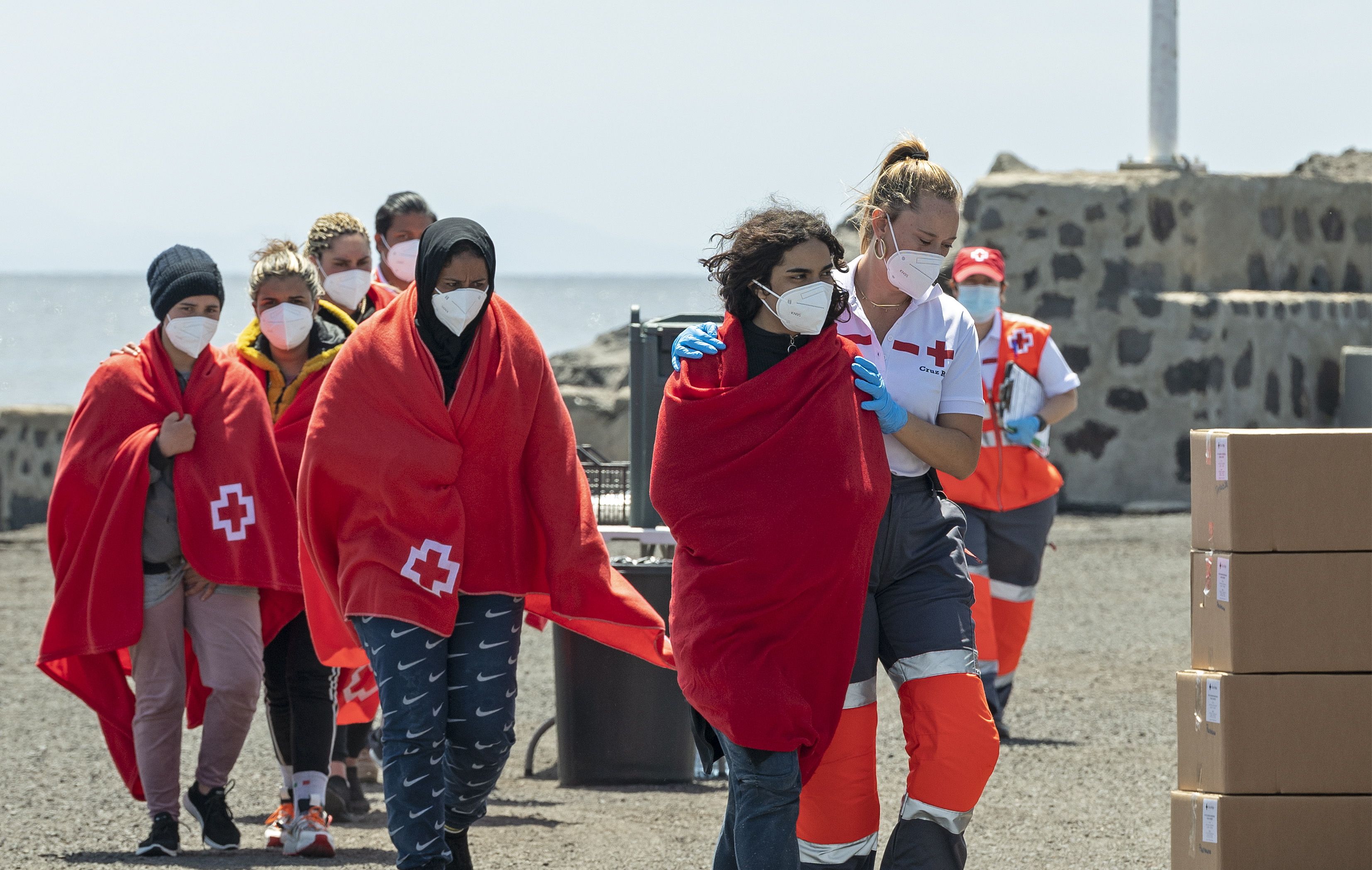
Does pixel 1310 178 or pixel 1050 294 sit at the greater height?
pixel 1310 178

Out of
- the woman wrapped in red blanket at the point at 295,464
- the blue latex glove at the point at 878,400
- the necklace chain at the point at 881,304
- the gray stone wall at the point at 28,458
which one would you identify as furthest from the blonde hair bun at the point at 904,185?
the gray stone wall at the point at 28,458

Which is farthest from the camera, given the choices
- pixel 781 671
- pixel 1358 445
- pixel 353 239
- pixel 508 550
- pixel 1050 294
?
pixel 1050 294

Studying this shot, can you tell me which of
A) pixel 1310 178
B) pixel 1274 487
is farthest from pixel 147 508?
pixel 1310 178

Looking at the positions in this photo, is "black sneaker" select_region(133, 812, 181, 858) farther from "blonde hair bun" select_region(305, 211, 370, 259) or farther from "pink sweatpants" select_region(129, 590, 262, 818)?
"blonde hair bun" select_region(305, 211, 370, 259)

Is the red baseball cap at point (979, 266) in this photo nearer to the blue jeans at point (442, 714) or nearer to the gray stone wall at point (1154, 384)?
the blue jeans at point (442, 714)

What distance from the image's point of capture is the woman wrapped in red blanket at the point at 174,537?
527cm

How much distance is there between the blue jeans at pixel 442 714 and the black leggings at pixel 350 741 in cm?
151

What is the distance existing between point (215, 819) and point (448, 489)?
1.56 meters

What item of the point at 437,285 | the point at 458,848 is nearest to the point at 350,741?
the point at 458,848

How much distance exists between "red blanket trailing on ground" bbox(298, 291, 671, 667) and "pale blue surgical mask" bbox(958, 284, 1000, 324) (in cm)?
300

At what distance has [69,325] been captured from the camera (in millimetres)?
104375

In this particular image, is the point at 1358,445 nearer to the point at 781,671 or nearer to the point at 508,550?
the point at 781,671

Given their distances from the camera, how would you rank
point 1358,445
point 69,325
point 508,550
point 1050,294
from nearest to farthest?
point 1358,445, point 508,550, point 1050,294, point 69,325

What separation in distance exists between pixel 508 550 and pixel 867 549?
1243 millimetres
